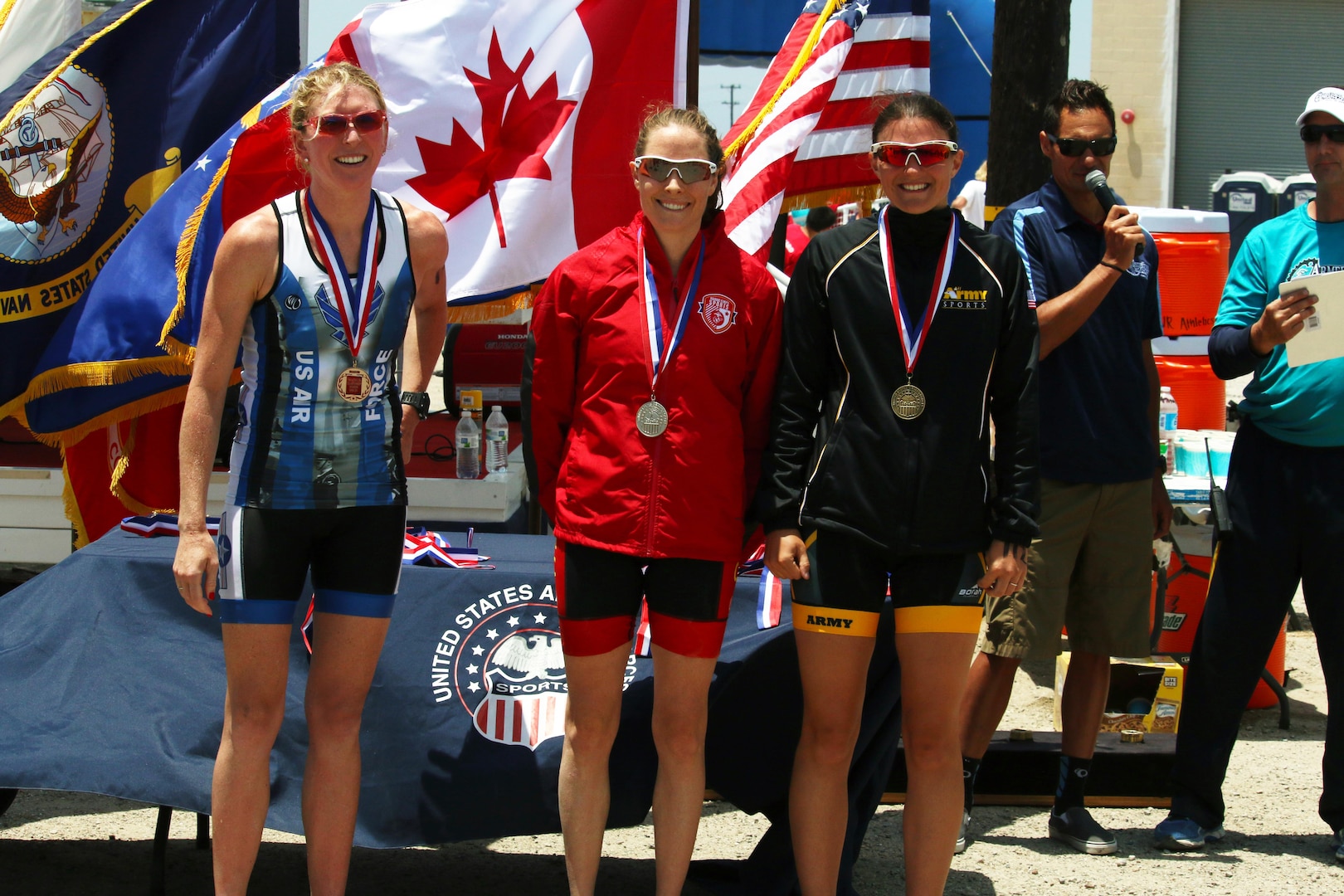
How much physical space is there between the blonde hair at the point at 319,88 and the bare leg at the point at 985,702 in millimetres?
2340

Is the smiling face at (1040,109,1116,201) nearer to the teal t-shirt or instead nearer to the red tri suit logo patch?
the teal t-shirt

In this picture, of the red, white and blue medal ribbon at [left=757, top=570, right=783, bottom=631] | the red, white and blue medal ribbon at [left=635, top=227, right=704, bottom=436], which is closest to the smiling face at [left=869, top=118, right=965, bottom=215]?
the red, white and blue medal ribbon at [left=635, top=227, right=704, bottom=436]

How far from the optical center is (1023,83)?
629 cm

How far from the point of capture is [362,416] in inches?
120

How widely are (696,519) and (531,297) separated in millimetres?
2266

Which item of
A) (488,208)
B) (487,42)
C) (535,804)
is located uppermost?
(487,42)

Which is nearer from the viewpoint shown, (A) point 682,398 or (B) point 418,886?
(A) point 682,398

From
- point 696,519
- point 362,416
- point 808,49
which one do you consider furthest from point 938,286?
point 808,49

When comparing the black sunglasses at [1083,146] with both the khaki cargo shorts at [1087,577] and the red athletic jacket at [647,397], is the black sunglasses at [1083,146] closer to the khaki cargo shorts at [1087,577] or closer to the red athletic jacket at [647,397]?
the khaki cargo shorts at [1087,577]

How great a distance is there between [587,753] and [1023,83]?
14.7ft

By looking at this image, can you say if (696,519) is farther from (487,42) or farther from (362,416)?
(487,42)

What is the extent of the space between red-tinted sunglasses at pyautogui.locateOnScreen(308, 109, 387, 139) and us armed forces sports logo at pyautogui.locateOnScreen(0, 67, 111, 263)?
254cm

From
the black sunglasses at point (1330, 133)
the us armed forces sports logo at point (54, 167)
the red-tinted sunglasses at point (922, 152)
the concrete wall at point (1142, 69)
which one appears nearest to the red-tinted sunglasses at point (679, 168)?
the red-tinted sunglasses at point (922, 152)

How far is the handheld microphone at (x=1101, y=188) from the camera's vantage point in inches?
142
